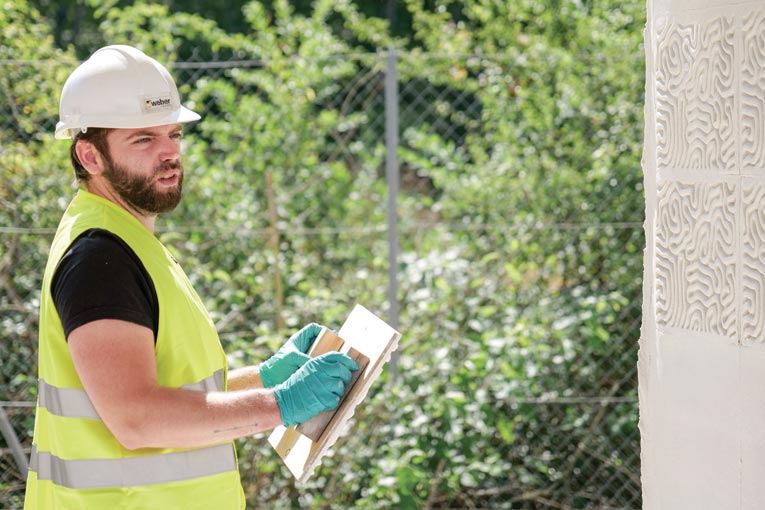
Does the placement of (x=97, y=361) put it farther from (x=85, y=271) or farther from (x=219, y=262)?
(x=219, y=262)

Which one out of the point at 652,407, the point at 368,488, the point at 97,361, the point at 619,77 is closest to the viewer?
the point at 97,361

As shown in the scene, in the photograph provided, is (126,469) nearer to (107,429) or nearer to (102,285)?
(107,429)

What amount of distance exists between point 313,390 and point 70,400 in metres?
0.50

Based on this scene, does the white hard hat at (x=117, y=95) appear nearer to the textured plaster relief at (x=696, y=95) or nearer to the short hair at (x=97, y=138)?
the short hair at (x=97, y=138)

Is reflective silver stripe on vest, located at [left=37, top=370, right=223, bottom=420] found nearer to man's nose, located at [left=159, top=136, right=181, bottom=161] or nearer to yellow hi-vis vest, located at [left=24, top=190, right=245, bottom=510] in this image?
yellow hi-vis vest, located at [left=24, top=190, right=245, bottom=510]

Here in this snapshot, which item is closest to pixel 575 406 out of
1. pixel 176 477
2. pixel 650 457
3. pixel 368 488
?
pixel 368 488

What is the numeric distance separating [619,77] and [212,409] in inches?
139

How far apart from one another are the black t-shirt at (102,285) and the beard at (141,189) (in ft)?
0.55

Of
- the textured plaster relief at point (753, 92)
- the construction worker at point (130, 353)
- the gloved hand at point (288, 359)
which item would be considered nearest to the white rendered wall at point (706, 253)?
the textured plaster relief at point (753, 92)

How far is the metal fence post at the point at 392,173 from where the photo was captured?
4.69 m

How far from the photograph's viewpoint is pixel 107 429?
2225mm

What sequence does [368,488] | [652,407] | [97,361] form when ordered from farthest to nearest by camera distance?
[368,488] → [652,407] → [97,361]

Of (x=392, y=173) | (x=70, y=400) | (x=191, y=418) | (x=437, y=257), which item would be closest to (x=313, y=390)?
(x=191, y=418)

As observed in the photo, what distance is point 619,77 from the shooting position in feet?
16.9
